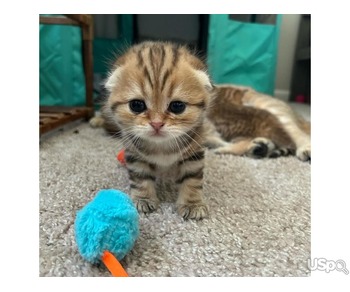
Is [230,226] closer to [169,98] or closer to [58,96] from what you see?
[169,98]

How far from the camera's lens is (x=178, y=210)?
849mm

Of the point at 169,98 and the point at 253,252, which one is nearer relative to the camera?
the point at 253,252

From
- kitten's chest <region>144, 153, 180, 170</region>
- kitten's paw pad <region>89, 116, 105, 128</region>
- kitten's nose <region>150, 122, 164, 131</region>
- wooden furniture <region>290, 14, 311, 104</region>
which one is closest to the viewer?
kitten's nose <region>150, 122, 164, 131</region>

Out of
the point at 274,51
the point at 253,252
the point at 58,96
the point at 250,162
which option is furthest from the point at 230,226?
the point at 274,51

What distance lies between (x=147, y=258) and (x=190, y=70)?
1.46ft

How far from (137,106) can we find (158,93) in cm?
7

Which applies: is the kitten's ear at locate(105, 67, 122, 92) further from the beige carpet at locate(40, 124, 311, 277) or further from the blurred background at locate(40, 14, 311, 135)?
the blurred background at locate(40, 14, 311, 135)

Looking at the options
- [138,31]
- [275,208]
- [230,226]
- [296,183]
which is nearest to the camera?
[230,226]

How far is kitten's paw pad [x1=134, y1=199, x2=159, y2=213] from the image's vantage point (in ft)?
2.75

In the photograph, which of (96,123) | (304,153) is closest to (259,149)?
(304,153)

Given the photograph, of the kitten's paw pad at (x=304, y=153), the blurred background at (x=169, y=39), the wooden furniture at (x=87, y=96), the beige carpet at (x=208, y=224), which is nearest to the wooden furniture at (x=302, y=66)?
the blurred background at (x=169, y=39)

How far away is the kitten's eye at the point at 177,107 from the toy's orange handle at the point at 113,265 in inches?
14.0

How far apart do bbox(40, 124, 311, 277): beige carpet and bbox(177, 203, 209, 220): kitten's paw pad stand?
0.05 ft

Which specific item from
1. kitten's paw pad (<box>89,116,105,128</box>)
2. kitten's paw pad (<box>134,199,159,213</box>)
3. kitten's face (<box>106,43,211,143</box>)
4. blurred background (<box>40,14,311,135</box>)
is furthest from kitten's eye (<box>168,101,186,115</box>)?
blurred background (<box>40,14,311,135</box>)
